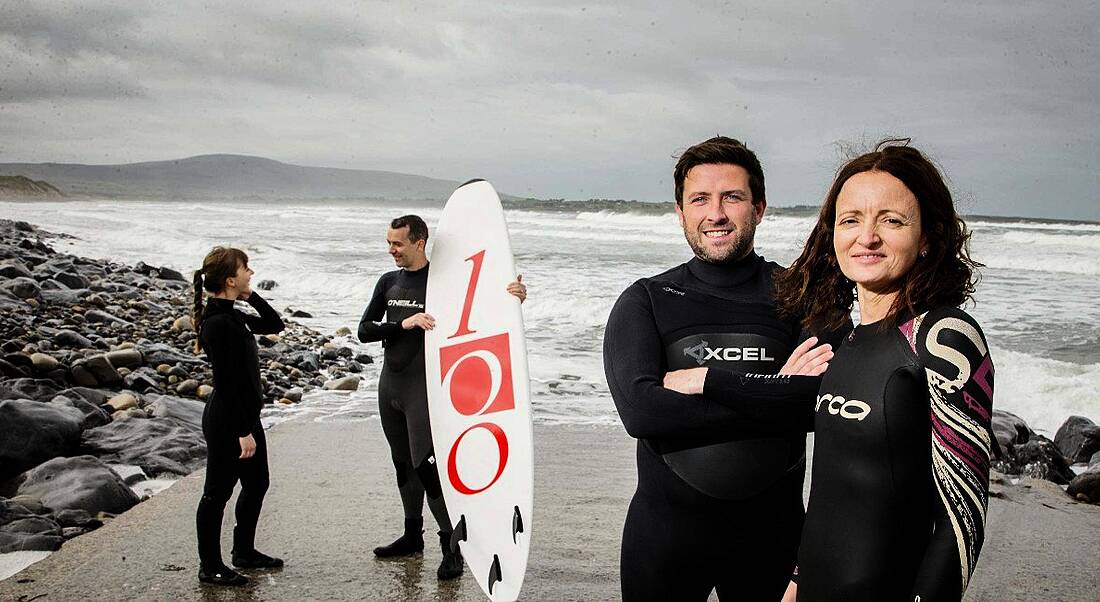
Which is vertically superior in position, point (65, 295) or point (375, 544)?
point (65, 295)

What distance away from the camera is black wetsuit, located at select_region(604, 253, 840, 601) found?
191cm

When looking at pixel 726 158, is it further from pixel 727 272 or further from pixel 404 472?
pixel 404 472

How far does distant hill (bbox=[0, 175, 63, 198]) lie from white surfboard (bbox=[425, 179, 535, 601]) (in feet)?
186

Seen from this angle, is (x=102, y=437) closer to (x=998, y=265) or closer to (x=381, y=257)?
(x=381, y=257)

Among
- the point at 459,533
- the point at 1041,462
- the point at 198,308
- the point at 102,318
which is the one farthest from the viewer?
the point at 102,318

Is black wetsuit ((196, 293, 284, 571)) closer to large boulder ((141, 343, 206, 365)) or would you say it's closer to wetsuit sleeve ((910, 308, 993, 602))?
wetsuit sleeve ((910, 308, 993, 602))

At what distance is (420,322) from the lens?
3.49 metres

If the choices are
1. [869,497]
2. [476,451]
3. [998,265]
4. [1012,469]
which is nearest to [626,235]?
[998,265]

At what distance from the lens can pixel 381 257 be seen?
19.9 m

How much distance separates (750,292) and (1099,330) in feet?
34.7

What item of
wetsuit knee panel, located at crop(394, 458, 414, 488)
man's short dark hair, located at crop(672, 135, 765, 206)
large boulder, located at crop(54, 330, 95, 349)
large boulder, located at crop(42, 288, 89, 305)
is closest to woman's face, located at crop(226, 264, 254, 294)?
wetsuit knee panel, located at crop(394, 458, 414, 488)

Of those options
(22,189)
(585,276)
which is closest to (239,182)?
(22,189)

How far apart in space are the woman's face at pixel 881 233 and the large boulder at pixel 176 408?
16.2 feet

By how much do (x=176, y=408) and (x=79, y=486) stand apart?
1765 millimetres
